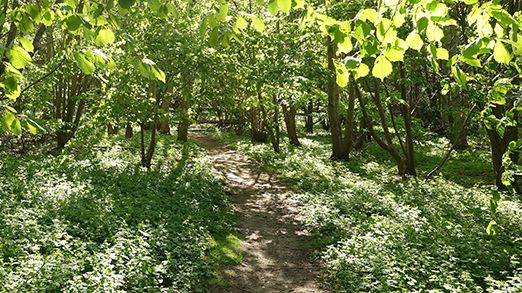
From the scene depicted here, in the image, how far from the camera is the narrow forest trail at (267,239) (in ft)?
28.3

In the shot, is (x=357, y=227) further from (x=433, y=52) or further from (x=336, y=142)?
(x=336, y=142)

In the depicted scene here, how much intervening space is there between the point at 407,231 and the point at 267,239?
367 centimetres

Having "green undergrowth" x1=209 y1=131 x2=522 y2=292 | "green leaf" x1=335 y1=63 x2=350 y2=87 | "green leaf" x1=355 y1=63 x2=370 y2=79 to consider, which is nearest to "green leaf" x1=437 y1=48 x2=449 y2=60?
"green leaf" x1=355 y1=63 x2=370 y2=79

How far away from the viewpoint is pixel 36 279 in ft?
19.3

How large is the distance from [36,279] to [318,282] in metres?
5.19

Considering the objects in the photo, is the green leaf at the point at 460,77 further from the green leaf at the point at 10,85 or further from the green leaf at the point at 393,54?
the green leaf at the point at 10,85

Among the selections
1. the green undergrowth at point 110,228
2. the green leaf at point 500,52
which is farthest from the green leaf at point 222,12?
the green undergrowth at point 110,228

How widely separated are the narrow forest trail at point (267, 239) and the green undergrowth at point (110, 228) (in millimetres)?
470

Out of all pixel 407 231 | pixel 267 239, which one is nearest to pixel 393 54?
pixel 407 231

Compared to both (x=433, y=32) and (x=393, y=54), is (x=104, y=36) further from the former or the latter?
(x=433, y=32)

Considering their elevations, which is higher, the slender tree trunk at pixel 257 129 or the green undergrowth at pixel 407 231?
the slender tree trunk at pixel 257 129

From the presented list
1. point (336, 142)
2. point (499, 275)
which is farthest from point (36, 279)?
point (336, 142)

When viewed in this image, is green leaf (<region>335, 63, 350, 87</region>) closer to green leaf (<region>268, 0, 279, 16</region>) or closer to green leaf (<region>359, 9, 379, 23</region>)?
green leaf (<region>359, 9, 379, 23</region>)

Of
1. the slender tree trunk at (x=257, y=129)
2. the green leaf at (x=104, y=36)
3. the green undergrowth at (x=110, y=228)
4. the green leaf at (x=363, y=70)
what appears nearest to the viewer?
the green leaf at (x=363, y=70)
